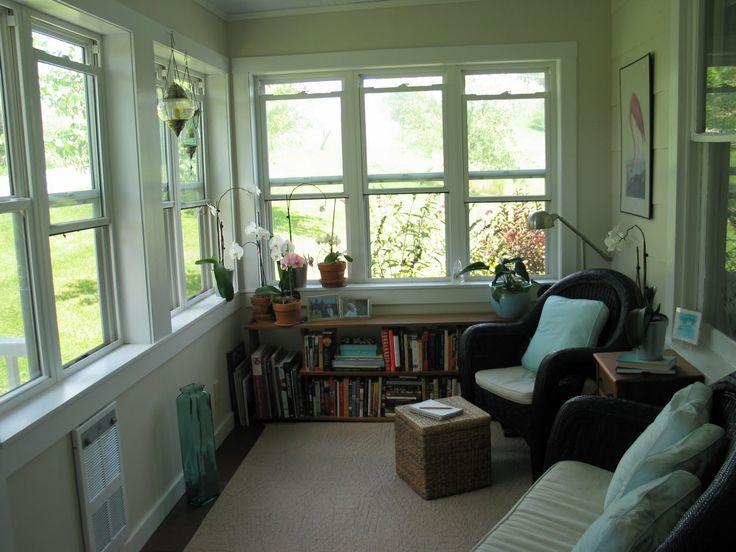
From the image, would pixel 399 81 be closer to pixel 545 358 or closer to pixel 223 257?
pixel 223 257

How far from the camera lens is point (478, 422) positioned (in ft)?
11.5

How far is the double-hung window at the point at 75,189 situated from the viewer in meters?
2.83

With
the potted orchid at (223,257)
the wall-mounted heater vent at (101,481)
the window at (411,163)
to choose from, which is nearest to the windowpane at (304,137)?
the window at (411,163)

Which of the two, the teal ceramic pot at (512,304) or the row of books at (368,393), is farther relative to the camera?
the row of books at (368,393)

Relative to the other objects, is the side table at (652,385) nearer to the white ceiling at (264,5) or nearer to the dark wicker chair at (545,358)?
the dark wicker chair at (545,358)

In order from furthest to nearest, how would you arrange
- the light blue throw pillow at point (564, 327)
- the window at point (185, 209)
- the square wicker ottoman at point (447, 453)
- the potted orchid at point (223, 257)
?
1. the potted orchid at point (223, 257)
2. the window at point (185, 209)
3. the light blue throw pillow at point (564, 327)
4. the square wicker ottoman at point (447, 453)

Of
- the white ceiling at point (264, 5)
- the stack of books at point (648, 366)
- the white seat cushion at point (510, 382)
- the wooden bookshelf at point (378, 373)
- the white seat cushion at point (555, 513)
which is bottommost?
the wooden bookshelf at point (378, 373)

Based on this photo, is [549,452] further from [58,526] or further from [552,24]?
[552,24]

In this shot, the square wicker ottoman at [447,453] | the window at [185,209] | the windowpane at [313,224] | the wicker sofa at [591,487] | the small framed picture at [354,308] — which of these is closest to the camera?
the wicker sofa at [591,487]

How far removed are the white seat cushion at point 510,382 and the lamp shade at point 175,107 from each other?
2043 mm

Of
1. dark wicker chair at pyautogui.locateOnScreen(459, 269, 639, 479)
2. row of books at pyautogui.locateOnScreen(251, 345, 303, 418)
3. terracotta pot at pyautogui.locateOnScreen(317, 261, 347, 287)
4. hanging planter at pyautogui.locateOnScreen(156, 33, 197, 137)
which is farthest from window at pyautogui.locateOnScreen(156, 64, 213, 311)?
dark wicker chair at pyautogui.locateOnScreen(459, 269, 639, 479)

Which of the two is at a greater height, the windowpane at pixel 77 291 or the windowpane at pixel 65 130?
the windowpane at pixel 65 130

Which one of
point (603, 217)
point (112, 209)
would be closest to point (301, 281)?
point (112, 209)

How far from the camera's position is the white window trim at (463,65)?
14.5 ft
